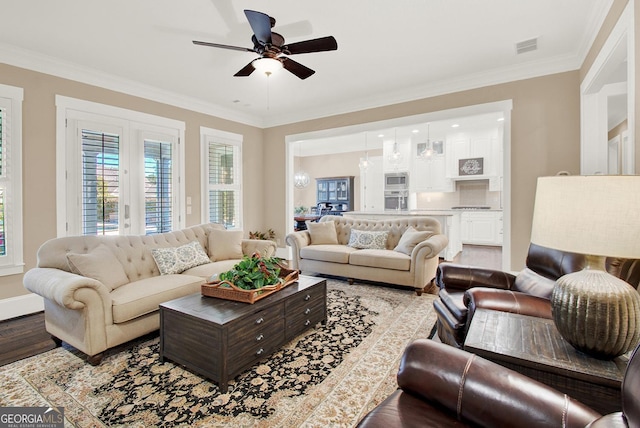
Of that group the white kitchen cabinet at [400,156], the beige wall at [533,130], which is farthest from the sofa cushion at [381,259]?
the white kitchen cabinet at [400,156]

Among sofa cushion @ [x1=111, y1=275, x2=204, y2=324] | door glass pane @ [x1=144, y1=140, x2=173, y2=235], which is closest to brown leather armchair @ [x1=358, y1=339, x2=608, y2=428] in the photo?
sofa cushion @ [x1=111, y1=275, x2=204, y2=324]

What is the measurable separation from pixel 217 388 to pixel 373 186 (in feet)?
25.9

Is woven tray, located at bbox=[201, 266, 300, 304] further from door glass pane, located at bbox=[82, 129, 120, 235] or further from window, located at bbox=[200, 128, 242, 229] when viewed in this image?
window, located at bbox=[200, 128, 242, 229]

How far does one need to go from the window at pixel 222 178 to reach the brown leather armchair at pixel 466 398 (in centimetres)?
488

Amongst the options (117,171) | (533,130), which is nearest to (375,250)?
(533,130)

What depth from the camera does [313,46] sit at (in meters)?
2.63

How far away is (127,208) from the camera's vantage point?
4.40m

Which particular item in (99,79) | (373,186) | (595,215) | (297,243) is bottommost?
(297,243)

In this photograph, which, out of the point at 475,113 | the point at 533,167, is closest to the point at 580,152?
the point at 533,167

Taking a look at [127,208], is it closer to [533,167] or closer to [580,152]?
[533,167]

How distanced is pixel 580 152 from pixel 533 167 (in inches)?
18.6

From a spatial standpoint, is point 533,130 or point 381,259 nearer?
point 533,130

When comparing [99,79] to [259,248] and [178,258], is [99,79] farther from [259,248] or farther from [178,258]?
[259,248]

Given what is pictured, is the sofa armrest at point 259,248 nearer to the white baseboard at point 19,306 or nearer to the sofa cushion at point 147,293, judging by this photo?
the sofa cushion at point 147,293
